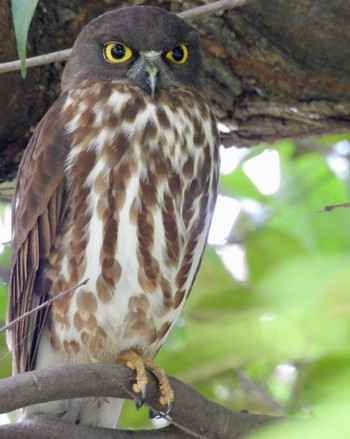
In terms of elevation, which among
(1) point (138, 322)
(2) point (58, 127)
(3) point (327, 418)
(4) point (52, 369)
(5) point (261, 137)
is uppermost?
(3) point (327, 418)

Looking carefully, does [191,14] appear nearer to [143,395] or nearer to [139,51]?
[139,51]

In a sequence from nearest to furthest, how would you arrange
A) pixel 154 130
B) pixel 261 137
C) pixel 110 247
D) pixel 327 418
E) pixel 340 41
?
pixel 327 418 → pixel 110 247 → pixel 154 130 → pixel 340 41 → pixel 261 137

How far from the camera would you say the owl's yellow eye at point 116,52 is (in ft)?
8.82

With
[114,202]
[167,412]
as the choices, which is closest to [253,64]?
[114,202]

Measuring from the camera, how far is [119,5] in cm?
279

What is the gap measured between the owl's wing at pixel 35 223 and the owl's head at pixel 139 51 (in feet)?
0.73

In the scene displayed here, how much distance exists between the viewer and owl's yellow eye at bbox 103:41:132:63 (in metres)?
2.69

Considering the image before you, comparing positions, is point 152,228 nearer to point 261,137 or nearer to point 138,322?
point 138,322

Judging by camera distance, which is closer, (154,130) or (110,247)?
(110,247)

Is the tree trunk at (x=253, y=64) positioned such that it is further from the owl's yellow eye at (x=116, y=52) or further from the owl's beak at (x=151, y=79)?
the owl's beak at (x=151, y=79)

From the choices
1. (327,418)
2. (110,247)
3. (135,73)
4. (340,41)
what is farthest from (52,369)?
(340,41)

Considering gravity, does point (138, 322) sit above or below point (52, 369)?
below

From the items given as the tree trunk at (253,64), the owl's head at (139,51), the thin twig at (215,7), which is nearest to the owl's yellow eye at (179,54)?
the owl's head at (139,51)

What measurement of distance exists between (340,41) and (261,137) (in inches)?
20.6
